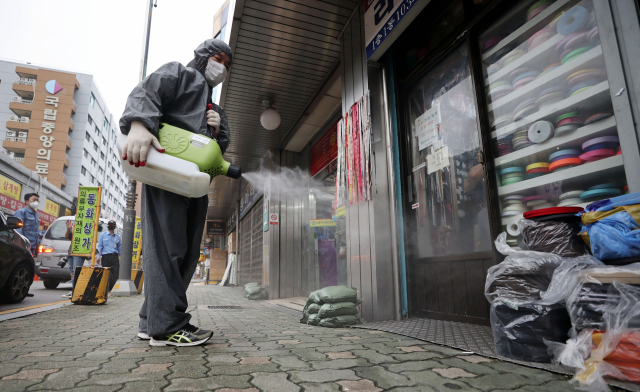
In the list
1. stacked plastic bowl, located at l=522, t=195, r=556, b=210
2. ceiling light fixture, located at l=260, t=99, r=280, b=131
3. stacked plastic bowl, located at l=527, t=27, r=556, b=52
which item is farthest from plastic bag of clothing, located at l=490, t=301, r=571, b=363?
ceiling light fixture, located at l=260, t=99, r=280, b=131

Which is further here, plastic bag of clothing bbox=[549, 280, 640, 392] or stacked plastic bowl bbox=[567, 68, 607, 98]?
stacked plastic bowl bbox=[567, 68, 607, 98]

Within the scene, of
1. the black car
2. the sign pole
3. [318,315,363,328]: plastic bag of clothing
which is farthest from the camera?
the sign pole

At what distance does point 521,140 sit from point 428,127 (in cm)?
112

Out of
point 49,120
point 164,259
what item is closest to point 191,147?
point 164,259

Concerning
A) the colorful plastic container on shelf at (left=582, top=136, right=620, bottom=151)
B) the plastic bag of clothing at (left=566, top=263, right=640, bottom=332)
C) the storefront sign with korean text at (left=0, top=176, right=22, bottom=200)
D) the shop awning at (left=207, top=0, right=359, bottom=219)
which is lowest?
the plastic bag of clothing at (left=566, top=263, right=640, bottom=332)

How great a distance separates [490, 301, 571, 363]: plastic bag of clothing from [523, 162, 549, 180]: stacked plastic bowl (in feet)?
4.14

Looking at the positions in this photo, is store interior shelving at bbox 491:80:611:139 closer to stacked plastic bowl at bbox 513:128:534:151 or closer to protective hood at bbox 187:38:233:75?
stacked plastic bowl at bbox 513:128:534:151

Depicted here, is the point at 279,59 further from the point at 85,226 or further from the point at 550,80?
the point at 85,226

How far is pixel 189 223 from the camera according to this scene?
2406 mm

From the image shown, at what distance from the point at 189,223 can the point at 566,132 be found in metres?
2.71

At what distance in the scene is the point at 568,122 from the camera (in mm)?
2465

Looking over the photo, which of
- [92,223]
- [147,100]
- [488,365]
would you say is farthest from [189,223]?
[92,223]

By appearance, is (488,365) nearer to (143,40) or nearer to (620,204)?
(620,204)

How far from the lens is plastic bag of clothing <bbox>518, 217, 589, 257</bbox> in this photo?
1.90m
